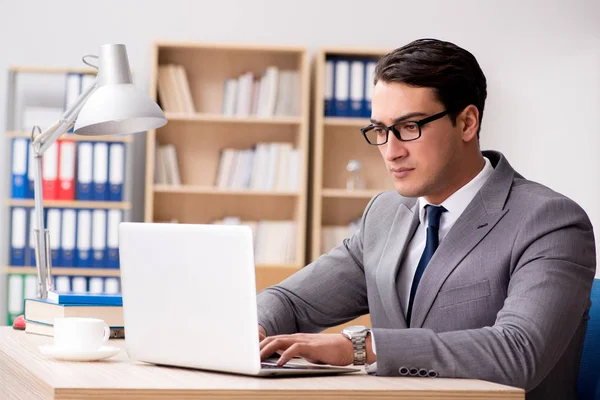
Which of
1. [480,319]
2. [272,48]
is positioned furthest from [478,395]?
[272,48]

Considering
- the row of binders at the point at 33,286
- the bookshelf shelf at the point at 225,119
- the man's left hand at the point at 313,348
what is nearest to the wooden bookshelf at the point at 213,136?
the bookshelf shelf at the point at 225,119

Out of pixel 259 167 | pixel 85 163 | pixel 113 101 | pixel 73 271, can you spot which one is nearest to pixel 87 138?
pixel 85 163

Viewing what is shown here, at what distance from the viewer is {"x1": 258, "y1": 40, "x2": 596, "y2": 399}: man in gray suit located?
4.52ft

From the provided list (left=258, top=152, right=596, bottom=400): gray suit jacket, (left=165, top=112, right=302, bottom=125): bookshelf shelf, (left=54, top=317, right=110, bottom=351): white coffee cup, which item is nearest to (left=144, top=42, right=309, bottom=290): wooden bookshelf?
(left=165, top=112, right=302, bottom=125): bookshelf shelf

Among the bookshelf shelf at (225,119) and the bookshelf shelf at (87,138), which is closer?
the bookshelf shelf at (87,138)

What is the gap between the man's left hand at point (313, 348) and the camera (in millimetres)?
1357

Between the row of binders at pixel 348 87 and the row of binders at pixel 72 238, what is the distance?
1.28 metres

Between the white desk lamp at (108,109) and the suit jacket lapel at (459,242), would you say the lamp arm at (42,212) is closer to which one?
the white desk lamp at (108,109)

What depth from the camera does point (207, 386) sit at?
1.15 meters

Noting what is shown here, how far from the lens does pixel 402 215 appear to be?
6.46 feet

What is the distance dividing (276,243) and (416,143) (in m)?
3.18

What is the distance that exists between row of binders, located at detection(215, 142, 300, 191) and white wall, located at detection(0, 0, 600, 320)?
66cm

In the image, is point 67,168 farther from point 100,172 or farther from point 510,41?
point 510,41

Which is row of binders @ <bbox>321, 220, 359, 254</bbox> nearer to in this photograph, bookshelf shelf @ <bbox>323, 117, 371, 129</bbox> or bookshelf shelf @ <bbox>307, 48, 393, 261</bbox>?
bookshelf shelf @ <bbox>307, 48, 393, 261</bbox>
